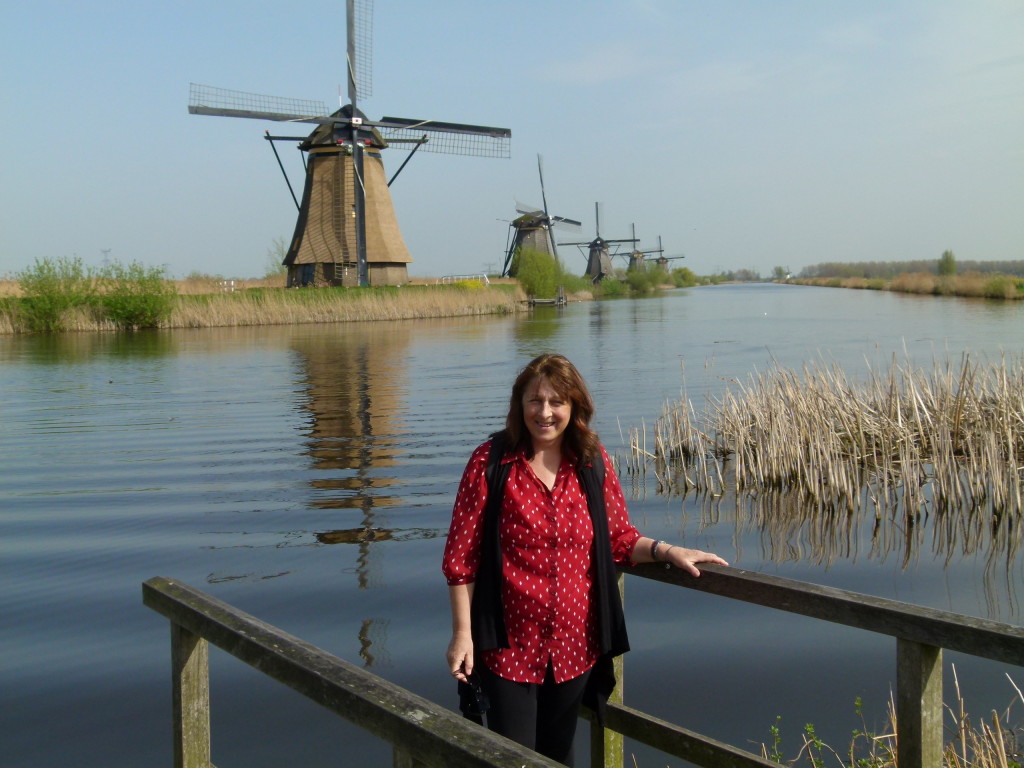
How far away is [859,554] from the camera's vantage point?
5922 millimetres

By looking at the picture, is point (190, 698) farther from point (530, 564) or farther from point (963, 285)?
point (963, 285)

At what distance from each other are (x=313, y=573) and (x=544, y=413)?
3657 mm

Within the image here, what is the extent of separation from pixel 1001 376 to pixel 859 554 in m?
2.35

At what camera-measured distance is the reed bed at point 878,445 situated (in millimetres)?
6590

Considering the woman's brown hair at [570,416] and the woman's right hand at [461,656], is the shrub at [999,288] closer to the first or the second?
the woman's brown hair at [570,416]

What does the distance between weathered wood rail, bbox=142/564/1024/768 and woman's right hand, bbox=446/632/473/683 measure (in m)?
0.48

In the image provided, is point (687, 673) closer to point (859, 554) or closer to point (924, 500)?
point (859, 554)

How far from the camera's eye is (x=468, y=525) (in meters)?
2.38

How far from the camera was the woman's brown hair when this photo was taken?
8.07 feet

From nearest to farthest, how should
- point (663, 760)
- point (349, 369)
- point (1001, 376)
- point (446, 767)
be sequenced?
1. point (446, 767)
2. point (663, 760)
3. point (1001, 376)
4. point (349, 369)

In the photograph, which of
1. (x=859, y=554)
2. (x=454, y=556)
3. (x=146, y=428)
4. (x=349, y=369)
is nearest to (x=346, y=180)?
(x=349, y=369)

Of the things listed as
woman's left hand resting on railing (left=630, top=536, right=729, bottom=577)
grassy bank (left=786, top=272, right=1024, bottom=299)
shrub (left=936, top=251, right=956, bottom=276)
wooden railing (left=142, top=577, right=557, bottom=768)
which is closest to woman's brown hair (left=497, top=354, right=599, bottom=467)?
woman's left hand resting on railing (left=630, top=536, right=729, bottom=577)

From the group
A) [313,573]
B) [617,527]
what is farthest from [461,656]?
[313,573]

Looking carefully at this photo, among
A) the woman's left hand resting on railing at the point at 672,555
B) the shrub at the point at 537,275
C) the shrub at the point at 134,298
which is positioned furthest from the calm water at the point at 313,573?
the shrub at the point at 537,275
